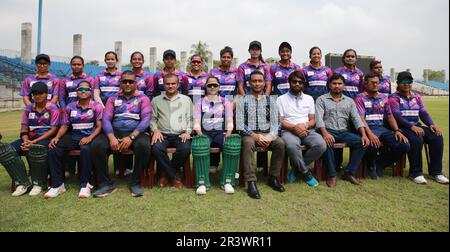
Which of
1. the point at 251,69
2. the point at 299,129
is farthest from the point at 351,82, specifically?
the point at 251,69

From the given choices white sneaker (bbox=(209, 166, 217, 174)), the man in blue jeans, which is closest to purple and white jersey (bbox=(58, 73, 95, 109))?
white sneaker (bbox=(209, 166, 217, 174))

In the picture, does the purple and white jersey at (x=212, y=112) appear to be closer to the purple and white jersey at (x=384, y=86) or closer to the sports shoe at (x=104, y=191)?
the sports shoe at (x=104, y=191)

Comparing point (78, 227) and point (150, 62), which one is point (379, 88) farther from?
point (150, 62)

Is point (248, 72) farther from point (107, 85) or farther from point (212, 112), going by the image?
point (107, 85)

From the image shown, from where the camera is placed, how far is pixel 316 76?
4.76m

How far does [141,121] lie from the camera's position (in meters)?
3.93

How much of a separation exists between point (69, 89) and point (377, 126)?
4.93m

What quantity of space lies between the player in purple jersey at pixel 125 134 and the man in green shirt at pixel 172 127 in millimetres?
155

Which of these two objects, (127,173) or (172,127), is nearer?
(172,127)

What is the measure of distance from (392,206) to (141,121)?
3.27m

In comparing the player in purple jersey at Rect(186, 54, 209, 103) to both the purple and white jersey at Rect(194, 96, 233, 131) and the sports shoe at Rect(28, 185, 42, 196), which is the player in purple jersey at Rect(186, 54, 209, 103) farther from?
the sports shoe at Rect(28, 185, 42, 196)

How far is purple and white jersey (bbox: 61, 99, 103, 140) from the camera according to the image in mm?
3891

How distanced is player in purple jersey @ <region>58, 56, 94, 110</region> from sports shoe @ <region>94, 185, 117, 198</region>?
168 centimetres

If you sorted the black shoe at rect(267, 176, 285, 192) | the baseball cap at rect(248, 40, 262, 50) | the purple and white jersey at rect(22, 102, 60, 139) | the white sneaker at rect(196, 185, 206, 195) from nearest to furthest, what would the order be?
the white sneaker at rect(196, 185, 206, 195) → the black shoe at rect(267, 176, 285, 192) → the purple and white jersey at rect(22, 102, 60, 139) → the baseball cap at rect(248, 40, 262, 50)
